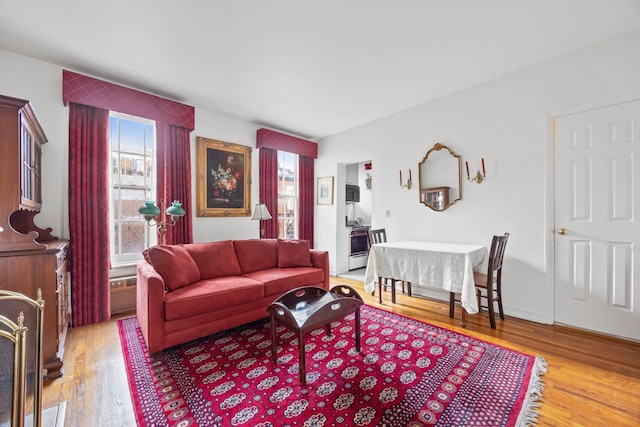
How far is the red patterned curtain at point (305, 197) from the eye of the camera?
16.7ft

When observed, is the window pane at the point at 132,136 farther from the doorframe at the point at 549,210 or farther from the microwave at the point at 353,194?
the doorframe at the point at 549,210

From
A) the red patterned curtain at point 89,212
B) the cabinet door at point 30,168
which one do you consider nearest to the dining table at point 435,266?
the red patterned curtain at point 89,212

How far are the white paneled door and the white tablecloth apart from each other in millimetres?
776

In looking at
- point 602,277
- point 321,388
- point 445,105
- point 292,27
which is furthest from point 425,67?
point 321,388

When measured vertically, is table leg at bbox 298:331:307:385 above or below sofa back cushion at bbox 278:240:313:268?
below

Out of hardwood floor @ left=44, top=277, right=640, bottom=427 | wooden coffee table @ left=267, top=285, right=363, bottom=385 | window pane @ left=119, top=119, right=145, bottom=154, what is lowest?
hardwood floor @ left=44, top=277, right=640, bottom=427

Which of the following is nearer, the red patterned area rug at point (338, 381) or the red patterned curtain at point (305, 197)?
the red patterned area rug at point (338, 381)

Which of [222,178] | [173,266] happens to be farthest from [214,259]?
[222,178]

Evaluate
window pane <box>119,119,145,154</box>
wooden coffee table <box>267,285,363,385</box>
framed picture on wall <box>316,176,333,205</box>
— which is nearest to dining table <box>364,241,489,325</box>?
wooden coffee table <box>267,285,363,385</box>

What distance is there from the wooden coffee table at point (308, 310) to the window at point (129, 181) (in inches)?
89.5

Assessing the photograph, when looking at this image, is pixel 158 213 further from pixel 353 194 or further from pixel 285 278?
pixel 353 194

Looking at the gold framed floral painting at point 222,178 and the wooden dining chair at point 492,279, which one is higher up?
the gold framed floral painting at point 222,178

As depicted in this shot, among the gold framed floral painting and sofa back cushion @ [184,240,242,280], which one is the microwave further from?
sofa back cushion @ [184,240,242,280]

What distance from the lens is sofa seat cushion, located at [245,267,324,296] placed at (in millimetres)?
2852
